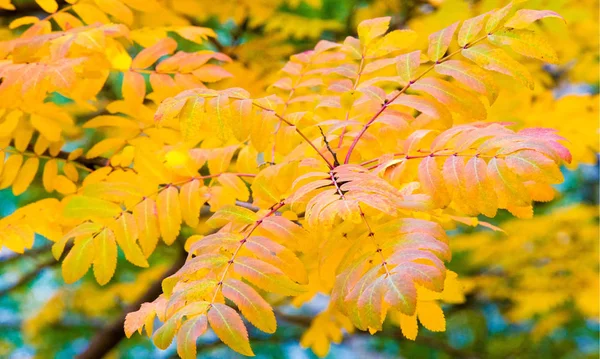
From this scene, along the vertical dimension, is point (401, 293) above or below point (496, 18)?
below

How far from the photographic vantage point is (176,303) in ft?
3.31

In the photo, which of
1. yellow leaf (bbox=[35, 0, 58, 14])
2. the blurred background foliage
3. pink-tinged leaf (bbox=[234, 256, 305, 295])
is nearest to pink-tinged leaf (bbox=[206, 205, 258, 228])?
pink-tinged leaf (bbox=[234, 256, 305, 295])

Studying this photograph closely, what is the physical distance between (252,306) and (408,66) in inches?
25.4

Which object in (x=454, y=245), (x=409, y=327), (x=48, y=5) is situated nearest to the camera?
(x=409, y=327)

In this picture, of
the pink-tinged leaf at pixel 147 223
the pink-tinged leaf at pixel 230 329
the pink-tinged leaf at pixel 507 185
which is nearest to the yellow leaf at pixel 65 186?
the pink-tinged leaf at pixel 147 223

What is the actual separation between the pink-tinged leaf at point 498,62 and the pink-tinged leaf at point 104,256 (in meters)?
0.86

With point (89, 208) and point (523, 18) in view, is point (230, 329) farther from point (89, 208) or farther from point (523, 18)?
point (523, 18)

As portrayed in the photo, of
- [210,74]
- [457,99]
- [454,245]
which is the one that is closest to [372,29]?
[457,99]

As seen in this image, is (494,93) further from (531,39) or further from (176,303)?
(176,303)

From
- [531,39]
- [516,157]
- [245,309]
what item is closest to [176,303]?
[245,309]

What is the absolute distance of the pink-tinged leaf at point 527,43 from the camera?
1.23 metres

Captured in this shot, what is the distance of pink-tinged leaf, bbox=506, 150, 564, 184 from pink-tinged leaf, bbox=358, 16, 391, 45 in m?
0.52

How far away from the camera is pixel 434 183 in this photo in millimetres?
1139

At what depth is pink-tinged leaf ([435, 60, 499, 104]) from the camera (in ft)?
4.17
